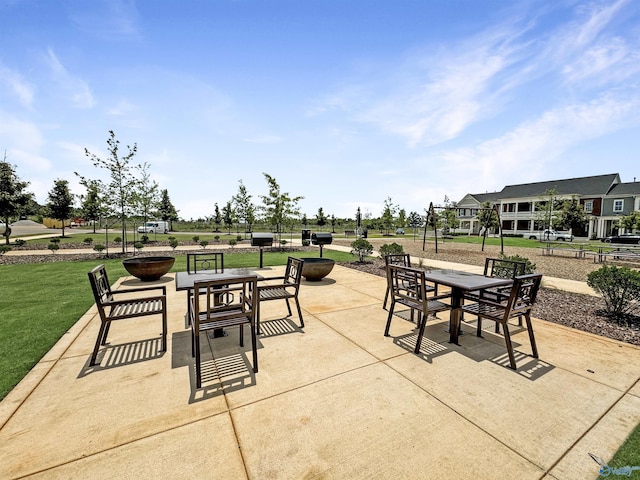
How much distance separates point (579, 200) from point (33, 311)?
164 ft

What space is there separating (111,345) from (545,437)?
4997 mm

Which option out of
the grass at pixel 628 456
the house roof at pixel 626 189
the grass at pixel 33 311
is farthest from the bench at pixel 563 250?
the grass at pixel 33 311

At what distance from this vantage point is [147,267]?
7.40m

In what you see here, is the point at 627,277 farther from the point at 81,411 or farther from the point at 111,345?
the point at 111,345

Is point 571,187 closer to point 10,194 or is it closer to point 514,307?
point 514,307

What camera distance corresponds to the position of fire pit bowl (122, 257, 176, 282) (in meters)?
7.34

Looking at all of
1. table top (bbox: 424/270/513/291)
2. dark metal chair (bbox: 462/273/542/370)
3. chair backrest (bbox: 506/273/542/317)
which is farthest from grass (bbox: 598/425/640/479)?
A: table top (bbox: 424/270/513/291)

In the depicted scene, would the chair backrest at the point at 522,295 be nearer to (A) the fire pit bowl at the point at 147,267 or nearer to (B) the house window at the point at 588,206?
(A) the fire pit bowl at the point at 147,267

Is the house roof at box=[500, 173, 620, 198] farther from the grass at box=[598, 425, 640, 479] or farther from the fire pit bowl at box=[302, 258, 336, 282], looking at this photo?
the grass at box=[598, 425, 640, 479]

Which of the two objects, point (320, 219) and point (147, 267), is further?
point (320, 219)

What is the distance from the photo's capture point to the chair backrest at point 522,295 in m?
3.37

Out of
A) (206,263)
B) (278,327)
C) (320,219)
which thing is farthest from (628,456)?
(320,219)

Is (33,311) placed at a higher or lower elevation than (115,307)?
lower

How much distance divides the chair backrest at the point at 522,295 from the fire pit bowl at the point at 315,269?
464cm
